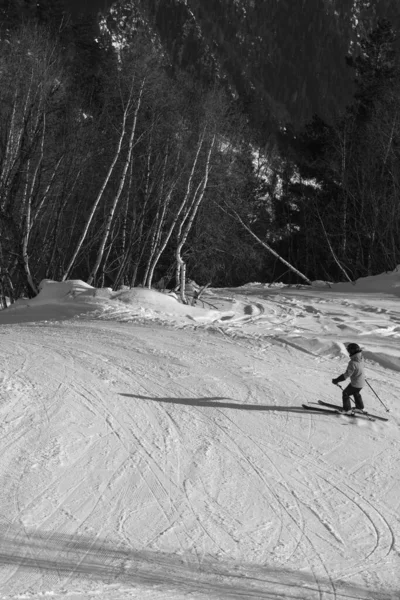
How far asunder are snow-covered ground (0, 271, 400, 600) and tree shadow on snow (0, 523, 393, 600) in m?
0.02

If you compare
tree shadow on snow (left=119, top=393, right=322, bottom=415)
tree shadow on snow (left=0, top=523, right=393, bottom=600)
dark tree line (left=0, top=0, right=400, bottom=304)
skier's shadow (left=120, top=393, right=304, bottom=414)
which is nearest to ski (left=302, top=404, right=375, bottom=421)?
tree shadow on snow (left=119, top=393, right=322, bottom=415)

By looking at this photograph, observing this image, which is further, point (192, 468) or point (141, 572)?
point (192, 468)

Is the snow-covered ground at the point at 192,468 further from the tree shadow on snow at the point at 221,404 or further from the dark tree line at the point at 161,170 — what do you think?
the dark tree line at the point at 161,170

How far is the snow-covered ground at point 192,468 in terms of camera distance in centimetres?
537

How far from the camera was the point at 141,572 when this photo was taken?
17.5 ft

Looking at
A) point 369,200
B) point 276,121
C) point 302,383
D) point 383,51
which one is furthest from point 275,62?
point 302,383

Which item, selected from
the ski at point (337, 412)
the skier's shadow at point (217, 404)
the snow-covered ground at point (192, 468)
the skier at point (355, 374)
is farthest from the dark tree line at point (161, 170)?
the skier at point (355, 374)

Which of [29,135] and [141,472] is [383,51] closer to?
[29,135]

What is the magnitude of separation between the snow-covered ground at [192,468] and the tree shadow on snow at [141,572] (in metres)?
0.02

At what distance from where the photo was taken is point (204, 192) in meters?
23.0

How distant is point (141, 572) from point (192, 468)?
218cm

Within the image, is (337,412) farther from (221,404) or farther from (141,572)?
(141,572)

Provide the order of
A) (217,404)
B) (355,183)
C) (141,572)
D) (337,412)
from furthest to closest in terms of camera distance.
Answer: (355,183), (217,404), (337,412), (141,572)

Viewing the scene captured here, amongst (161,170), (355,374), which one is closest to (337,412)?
(355,374)
